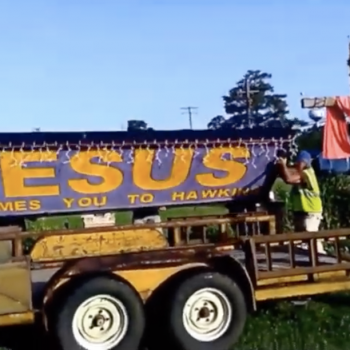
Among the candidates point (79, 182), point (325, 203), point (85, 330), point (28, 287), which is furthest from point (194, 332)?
point (325, 203)

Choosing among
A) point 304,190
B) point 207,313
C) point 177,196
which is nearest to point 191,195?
point 177,196

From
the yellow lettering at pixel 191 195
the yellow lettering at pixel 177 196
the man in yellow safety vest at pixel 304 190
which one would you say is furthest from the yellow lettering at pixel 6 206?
the man in yellow safety vest at pixel 304 190

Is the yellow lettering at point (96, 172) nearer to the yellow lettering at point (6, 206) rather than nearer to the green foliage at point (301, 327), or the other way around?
the yellow lettering at point (6, 206)

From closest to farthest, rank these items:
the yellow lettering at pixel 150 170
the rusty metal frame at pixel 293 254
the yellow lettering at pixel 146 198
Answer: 1. the rusty metal frame at pixel 293 254
2. the yellow lettering at pixel 150 170
3. the yellow lettering at pixel 146 198

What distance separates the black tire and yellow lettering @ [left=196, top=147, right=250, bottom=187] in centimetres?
404

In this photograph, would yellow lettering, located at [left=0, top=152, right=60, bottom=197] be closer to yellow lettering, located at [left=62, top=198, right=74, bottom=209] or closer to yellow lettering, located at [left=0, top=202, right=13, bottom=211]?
yellow lettering, located at [left=0, top=202, right=13, bottom=211]

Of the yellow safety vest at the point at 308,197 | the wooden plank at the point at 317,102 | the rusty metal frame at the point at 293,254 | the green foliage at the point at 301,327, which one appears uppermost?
the wooden plank at the point at 317,102

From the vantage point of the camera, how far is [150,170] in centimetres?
1178

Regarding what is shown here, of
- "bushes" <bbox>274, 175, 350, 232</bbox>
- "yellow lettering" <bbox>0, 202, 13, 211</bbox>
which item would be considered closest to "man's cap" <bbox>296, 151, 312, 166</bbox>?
"yellow lettering" <bbox>0, 202, 13, 211</bbox>

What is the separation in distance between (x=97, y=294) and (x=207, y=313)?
109 cm

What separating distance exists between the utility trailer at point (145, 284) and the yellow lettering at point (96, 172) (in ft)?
6.82

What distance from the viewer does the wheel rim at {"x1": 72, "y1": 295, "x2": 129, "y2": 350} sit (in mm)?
7977

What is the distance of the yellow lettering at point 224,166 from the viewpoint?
12008mm

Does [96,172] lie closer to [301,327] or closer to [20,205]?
[20,205]
